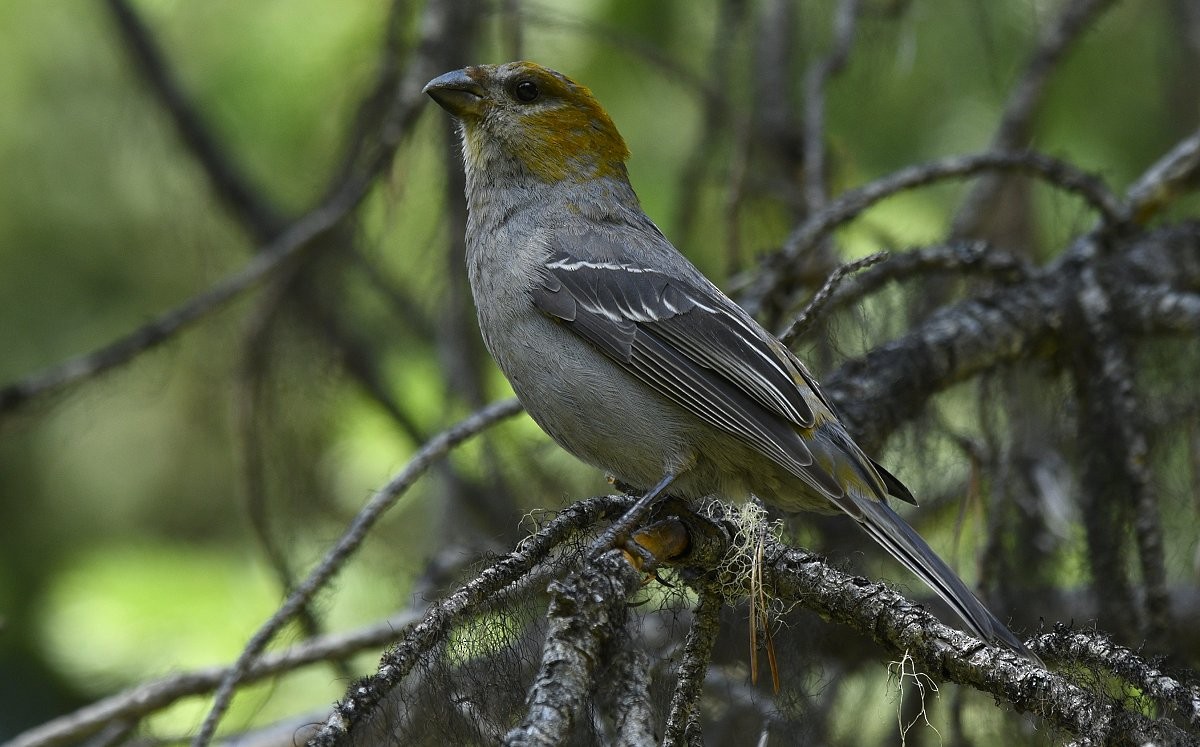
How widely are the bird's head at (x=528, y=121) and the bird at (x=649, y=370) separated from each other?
0.14 feet

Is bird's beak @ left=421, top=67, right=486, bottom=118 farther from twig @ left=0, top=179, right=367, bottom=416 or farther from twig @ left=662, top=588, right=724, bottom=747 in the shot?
twig @ left=662, top=588, right=724, bottom=747

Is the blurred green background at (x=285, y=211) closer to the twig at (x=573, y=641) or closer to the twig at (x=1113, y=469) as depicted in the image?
the twig at (x=1113, y=469)

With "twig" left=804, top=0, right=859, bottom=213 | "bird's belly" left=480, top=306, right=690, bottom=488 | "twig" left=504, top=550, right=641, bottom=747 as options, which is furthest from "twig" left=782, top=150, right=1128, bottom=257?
"twig" left=504, top=550, right=641, bottom=747

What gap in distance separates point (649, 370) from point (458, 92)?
131 cm

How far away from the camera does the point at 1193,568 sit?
427cm

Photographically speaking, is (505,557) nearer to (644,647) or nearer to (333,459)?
(644,647)

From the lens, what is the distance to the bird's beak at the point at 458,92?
164 inches

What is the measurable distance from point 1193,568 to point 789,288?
177 centimetres

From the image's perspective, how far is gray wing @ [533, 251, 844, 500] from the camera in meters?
3.49

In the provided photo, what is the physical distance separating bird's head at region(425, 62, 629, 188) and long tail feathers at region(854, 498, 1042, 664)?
1.74 metres

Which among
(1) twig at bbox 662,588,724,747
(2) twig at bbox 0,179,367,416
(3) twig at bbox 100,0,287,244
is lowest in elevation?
(1) twig at bbox 662,588,724,747

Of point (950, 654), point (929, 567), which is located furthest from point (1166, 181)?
point (950, 654)

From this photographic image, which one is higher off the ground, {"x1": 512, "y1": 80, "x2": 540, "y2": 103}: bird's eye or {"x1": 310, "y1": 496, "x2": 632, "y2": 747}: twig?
{"x1": 512, "y1": 80, "x2": 540, "y2": 103}: bird's eye

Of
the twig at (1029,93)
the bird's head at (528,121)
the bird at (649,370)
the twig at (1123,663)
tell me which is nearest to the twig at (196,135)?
the bird's head at (528,121)
